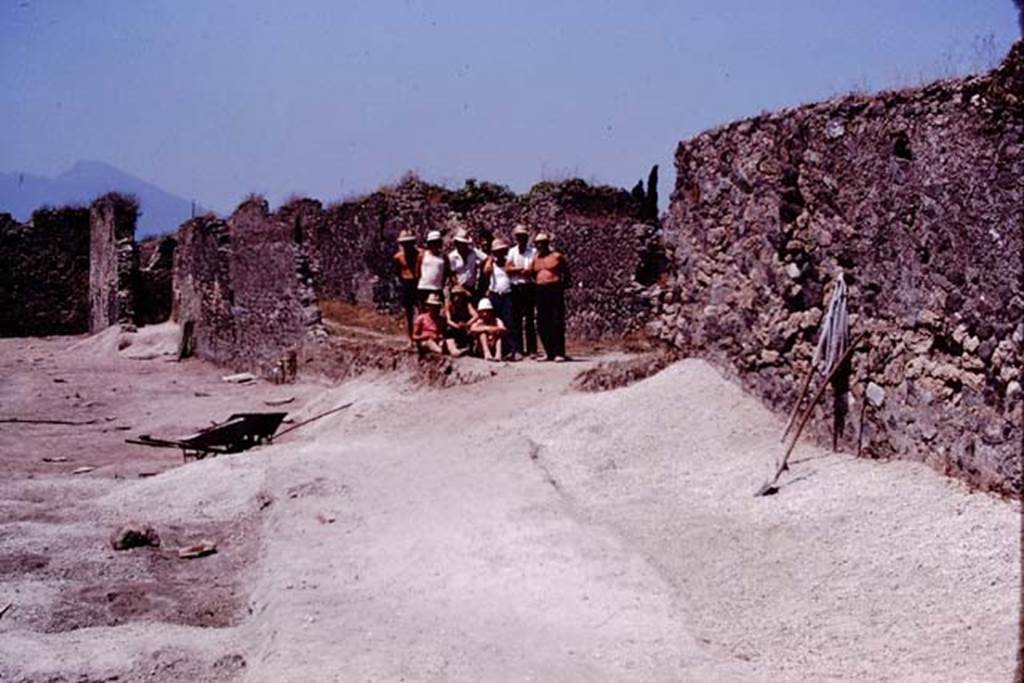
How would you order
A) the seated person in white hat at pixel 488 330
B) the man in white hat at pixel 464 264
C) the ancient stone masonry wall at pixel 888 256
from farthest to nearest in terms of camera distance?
the man in white hat at pixel 464 264 → the seated person in white hat at pixel 488 330 → the ancient stone masonry wall at pixel 888 256

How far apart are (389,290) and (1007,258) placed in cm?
1796

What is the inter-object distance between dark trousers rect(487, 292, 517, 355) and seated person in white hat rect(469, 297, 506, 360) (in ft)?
1.02

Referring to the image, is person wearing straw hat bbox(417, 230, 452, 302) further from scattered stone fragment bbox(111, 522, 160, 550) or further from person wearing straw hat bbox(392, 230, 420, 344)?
scattered stone fragment bbox(111, 522, 160, 550)

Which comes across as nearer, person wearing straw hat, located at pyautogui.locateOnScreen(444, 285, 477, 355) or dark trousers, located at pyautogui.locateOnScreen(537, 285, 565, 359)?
dark trousers, located at pyautogui.locateOnScreen(537, 285, 565, 359)

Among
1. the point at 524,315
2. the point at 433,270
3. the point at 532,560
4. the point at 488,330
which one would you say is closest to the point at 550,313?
the point at 488,330

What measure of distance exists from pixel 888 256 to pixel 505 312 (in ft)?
24.7

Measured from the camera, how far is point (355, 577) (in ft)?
25.5

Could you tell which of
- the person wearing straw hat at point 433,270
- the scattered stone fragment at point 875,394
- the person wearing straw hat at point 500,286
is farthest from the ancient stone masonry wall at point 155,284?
the scattered stone fragment at point 875,394

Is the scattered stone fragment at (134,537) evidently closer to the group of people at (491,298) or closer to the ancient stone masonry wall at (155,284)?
the group of people at (491,298)

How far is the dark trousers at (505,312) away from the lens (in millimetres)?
14969

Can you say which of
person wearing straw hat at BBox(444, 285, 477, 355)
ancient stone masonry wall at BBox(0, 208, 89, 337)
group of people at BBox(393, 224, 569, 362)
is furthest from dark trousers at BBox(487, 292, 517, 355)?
ancient stone masonry wall at BBox(0, 208, 89, 337)

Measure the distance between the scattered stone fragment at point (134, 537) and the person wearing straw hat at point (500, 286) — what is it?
616 cm

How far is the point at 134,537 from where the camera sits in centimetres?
930

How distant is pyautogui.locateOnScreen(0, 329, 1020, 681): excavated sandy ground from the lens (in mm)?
5938
